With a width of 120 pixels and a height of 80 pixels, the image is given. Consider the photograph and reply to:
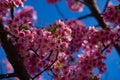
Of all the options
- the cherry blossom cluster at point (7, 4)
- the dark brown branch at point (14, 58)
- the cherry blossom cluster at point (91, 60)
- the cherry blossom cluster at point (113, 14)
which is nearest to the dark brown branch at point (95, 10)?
the cherry blossom cluster at point (113, 14)

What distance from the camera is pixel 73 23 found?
1335cm

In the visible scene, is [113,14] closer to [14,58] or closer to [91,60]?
[91,60]

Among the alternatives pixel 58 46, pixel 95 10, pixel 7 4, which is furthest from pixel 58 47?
pixel 95 10

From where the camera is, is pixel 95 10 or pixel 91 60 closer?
pixel 91 60

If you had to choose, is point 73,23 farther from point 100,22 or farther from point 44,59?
point 44,59

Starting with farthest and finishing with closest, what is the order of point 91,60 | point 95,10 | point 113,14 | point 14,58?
1. point 95,10
2. point 113,14
3. point 91,60
4. point 14,58

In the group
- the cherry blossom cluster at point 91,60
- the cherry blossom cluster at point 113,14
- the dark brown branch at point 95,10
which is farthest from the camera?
the dark brown branch at point 95,10

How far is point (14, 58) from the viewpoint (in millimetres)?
8758

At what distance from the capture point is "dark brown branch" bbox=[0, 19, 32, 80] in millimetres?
8617

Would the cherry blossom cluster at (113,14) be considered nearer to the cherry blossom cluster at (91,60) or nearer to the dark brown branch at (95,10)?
the cherry blossom cluster at (91,60)

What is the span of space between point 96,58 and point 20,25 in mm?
1882

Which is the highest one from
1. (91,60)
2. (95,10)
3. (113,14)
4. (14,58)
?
(95,10)

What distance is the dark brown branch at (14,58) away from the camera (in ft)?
28.3

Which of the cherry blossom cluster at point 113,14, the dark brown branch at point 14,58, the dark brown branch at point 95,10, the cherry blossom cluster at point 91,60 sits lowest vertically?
the dark brown branch at point 14,58
